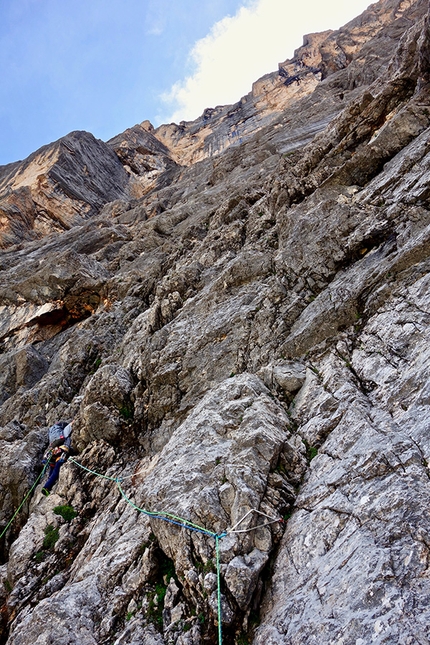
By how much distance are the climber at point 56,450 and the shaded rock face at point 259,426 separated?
481mm

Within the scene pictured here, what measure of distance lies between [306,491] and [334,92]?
46923mm

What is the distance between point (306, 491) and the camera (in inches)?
261

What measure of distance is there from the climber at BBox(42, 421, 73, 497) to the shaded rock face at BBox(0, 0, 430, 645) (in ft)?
1.58

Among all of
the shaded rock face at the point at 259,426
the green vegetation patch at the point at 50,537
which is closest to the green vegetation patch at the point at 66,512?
the shaded rock face at the point at 259,426

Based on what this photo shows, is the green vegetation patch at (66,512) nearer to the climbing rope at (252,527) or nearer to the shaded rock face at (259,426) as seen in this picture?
the shaded rock face at (259,426)

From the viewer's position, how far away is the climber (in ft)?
39.1

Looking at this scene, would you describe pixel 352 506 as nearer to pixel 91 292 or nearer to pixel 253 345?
pixel 253 345

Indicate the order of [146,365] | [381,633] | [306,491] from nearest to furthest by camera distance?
[381,633]
[306,491]
[146,365]

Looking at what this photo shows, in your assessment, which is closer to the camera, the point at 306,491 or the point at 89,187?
the point at 306,491

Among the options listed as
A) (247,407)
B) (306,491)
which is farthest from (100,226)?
(306,491)

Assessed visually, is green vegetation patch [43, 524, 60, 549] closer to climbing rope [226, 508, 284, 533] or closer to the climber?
the climber

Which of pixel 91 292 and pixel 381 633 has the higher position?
pixel 91 292

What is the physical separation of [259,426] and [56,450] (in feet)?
26.5

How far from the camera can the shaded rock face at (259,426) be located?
5.23 meters
